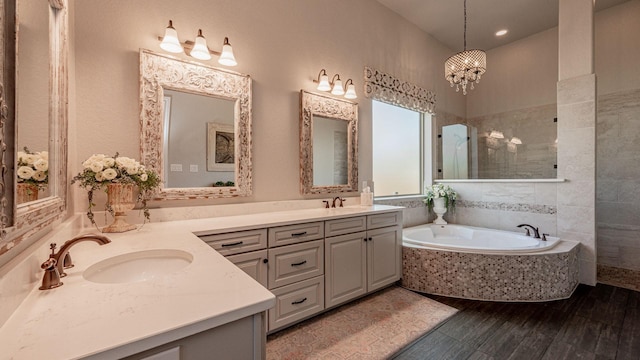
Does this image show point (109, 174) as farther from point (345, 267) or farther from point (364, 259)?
point (364, 259)

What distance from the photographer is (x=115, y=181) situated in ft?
4.95

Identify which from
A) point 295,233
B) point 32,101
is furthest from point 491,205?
point 32,101

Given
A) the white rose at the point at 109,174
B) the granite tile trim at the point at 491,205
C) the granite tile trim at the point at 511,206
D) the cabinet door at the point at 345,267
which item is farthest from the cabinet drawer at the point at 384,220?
the white rose at the point at 109,174

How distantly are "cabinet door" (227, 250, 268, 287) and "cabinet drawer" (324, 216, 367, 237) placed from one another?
1.84 ft

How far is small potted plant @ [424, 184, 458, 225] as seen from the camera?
3727 mm

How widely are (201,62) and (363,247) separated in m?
2.02

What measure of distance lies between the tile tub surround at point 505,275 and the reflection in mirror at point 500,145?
167 centimetres

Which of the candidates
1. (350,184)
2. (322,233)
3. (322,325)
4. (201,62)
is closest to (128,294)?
(322,233)

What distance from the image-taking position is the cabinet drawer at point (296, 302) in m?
1.86

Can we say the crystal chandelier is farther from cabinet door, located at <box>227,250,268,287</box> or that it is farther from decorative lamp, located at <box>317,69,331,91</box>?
cabinet door, located at <box>227,250,268,287</box>

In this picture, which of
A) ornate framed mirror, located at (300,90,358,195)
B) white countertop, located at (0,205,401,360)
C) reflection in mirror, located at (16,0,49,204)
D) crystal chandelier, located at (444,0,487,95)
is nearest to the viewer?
white countertop, located at (0,205,401,360)

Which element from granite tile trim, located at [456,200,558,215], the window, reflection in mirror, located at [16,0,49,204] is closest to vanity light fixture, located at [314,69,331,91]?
the window

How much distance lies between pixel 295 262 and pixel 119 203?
45.9 inches

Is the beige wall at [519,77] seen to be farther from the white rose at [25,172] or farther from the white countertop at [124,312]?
the white rose at [25,172]
